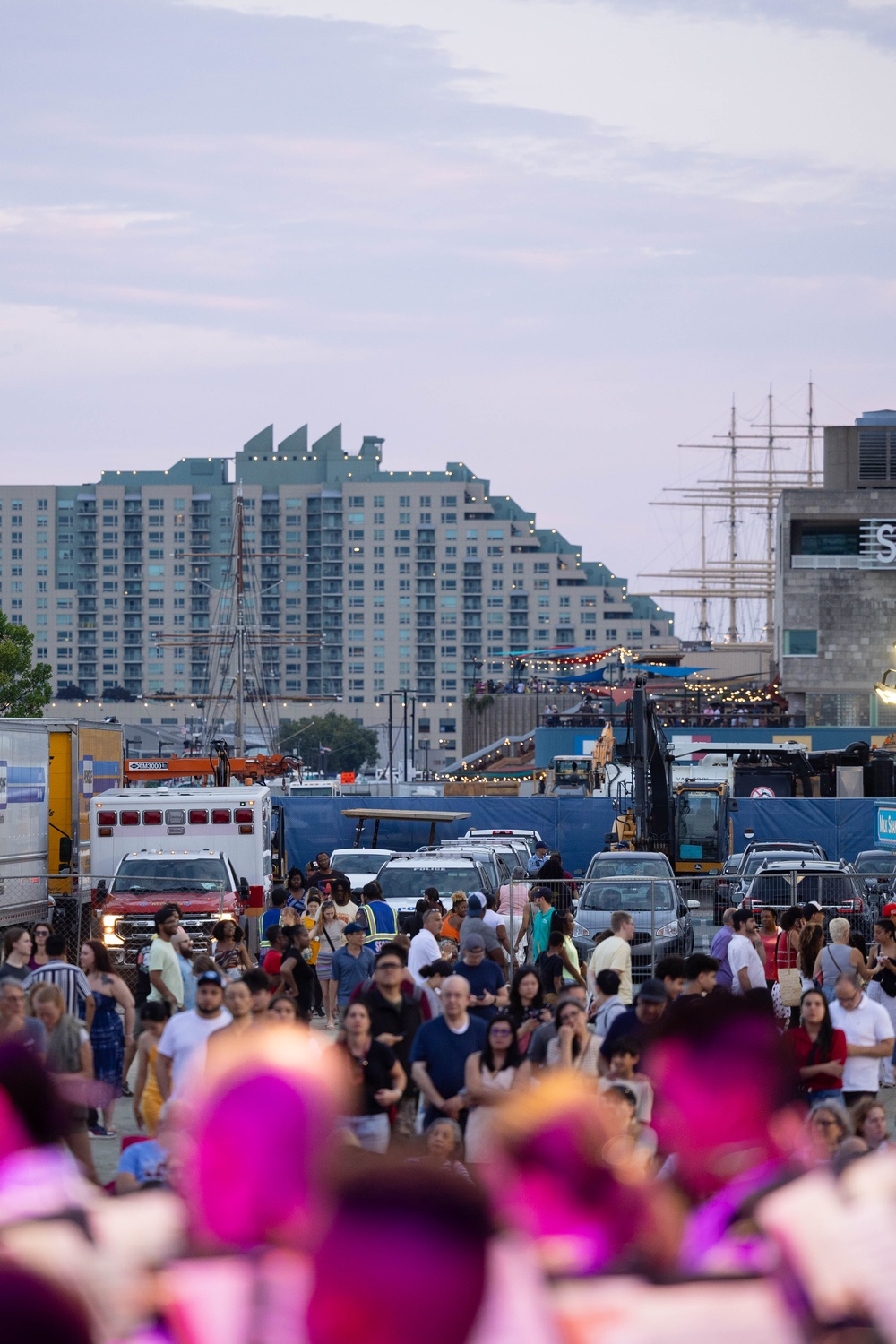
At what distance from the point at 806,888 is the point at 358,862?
7.16m

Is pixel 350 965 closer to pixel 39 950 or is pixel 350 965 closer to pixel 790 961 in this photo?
pixel 39 950

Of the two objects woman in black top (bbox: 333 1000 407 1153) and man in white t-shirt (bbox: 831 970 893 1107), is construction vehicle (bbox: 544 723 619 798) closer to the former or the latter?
man in white t-shirt (bbox: 831 970 893 1107)

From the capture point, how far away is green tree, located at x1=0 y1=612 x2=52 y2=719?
219 ft

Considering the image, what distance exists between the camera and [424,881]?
23531mm

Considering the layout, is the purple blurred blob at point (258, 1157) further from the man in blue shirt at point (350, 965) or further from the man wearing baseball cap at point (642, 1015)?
the man in blue shirt at point (350, 965)

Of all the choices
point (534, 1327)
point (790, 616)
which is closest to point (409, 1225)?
point (534, 1327)

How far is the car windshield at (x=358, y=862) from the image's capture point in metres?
27.4

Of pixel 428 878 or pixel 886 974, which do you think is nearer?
pixel 886 974

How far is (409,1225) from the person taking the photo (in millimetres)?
2119

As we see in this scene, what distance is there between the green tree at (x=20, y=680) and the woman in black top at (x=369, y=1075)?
5722cm

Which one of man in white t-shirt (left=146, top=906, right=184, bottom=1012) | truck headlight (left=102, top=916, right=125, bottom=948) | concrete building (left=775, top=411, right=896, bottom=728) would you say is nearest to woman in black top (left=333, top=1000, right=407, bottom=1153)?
man in white t-shirt (left=146, top=906, right=184, bottom=1012)

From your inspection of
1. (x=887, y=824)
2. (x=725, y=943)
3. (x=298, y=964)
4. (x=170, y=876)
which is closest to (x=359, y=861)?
(x=170, y=876)

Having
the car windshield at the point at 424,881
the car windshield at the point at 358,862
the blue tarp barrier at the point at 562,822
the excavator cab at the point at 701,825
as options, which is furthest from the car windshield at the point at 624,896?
the blue tarp barrier at the point at 562,822

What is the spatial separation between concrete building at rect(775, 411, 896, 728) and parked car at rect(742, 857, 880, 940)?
54.5 meters
